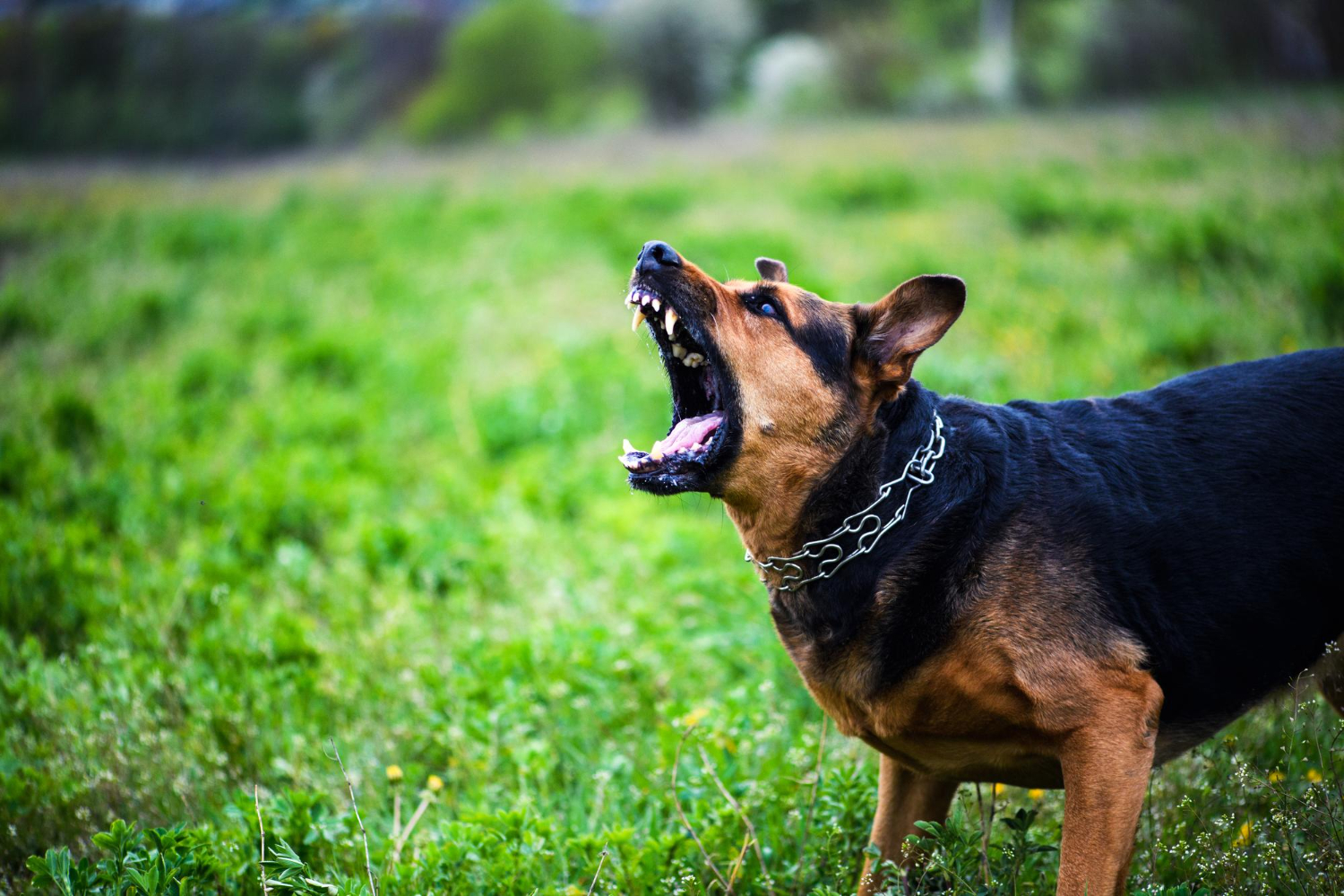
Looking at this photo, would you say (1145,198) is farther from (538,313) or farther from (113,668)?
(113,668)

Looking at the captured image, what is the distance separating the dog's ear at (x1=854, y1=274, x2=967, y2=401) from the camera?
3234 millimetres

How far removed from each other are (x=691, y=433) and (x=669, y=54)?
20864mm

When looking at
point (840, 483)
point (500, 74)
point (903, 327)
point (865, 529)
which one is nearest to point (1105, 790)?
point (865, 529)

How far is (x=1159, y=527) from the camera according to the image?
305 centimetres

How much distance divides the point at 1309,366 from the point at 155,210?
15440 millimetres

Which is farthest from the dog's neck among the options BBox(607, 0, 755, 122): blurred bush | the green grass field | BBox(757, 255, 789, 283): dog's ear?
BBox(607, 0, 755, 122): blurred bush

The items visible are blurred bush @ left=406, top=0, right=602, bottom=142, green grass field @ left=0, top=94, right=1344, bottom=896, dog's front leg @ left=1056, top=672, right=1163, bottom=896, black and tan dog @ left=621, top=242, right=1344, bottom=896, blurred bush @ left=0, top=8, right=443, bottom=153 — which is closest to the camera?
dog's front leg @ left=1056, top=672, right=1163, bottom=896

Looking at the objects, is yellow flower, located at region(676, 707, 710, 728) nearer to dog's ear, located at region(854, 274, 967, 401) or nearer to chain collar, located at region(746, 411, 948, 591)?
chain collar, located at region(746, 411, 948, 591)

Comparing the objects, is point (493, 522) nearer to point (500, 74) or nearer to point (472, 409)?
point (472, 409)

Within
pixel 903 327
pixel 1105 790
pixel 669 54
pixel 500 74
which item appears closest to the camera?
pixel 1105 790

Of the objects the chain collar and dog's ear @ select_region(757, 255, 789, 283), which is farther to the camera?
dog's ear @ select_region(757, 255, 789, 283)

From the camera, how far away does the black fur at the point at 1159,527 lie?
299 centimetres

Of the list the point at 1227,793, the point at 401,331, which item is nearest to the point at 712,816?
the point at 1227,793

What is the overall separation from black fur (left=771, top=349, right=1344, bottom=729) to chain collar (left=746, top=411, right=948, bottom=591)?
3cm
